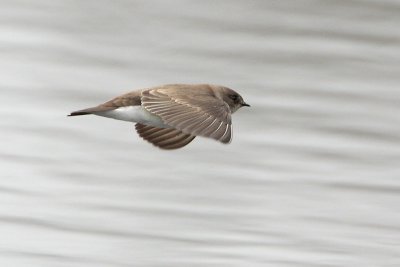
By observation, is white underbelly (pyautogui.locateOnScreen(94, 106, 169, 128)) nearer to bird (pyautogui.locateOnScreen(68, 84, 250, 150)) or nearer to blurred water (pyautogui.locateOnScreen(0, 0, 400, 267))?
bird (pyautogui.locateOnScreen(68, 84, 250, 150))

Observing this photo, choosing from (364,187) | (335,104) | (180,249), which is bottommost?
(180,249)

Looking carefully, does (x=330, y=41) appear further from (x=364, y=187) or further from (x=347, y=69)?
(x=364, y=187)

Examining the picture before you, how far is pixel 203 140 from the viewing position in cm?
938

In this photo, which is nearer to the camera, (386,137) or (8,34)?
(386,137)

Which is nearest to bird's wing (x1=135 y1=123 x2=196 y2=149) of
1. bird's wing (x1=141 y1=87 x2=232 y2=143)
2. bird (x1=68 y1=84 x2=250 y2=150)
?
bird (x1=68 y1=84 x2=250 y2=150)

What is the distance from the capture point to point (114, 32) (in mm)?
11156

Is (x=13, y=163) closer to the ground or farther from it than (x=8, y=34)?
closer to the ground

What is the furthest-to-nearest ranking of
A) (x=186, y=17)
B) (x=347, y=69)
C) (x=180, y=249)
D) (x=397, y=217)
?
1. (x=186, y=17)
2. (x=347, y=69)
3. (x=397, y=217)
4. (x=180, y=249)

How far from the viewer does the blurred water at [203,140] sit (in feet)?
23.8

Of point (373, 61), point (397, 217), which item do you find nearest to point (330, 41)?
point (373, 61)

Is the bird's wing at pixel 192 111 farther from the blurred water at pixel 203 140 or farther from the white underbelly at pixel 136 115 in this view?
the blurred water at pixel 203 140

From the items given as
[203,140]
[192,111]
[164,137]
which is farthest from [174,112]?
[203,140]

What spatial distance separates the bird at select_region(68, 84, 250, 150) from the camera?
5.73m

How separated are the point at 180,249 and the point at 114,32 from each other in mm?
4297
